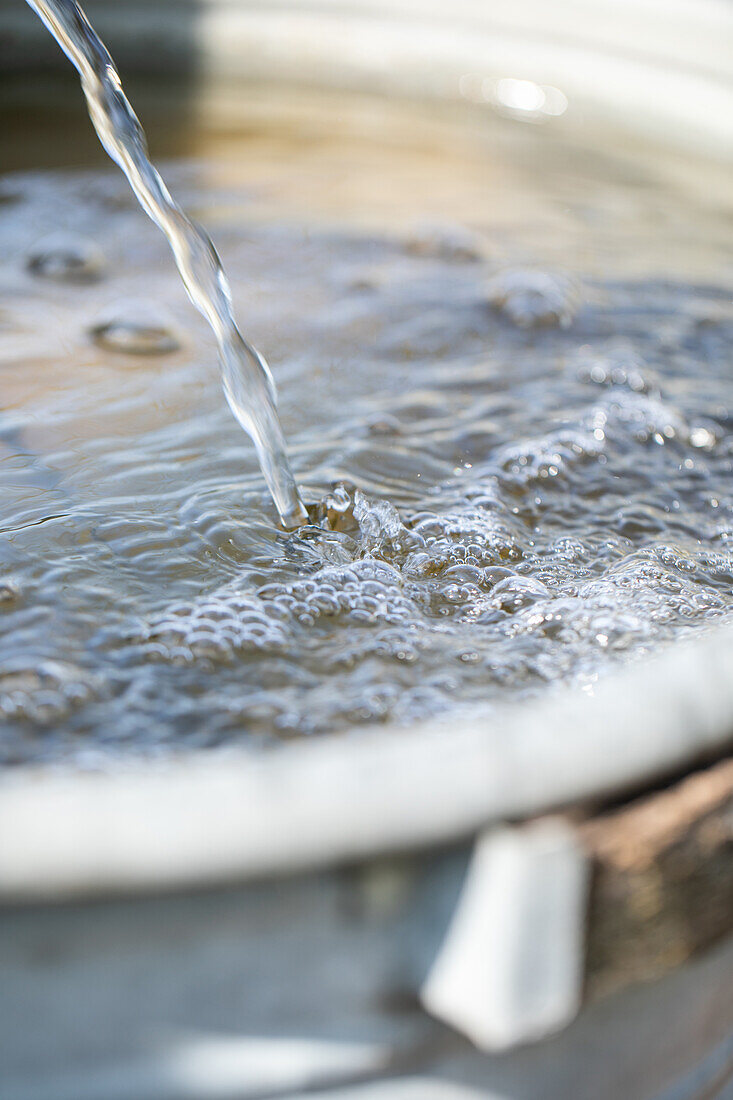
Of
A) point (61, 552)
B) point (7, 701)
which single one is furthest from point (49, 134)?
point (7, 701)

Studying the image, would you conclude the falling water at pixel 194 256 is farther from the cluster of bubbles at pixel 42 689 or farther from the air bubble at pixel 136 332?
the cluster of bubbles at pixel 42 689

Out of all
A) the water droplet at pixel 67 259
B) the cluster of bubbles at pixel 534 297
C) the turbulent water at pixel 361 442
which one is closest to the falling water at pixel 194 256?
the turbulent water at pixel 361 442

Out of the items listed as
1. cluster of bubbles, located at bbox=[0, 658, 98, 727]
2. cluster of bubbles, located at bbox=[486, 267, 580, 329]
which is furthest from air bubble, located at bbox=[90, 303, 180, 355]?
cluster of bubbles, located at bbox=[0, 658, 98, 727]

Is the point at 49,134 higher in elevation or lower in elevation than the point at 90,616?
higher

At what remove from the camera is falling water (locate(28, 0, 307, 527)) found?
928mm

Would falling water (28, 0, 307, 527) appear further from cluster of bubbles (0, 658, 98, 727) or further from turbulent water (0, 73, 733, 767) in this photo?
cluster of bubbles (0, 658, 98, 727)

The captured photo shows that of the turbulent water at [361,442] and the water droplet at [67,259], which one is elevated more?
the water droplet at [67,259]

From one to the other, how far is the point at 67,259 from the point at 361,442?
0.51 m

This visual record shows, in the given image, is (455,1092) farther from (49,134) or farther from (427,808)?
(49,134)

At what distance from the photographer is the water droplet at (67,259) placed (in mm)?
1273

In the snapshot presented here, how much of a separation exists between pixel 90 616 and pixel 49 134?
1.13 meters

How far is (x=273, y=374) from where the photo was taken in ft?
3.62

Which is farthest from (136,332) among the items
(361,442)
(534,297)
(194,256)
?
(534,297)

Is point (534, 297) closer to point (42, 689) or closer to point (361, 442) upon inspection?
point (361, 442)
